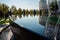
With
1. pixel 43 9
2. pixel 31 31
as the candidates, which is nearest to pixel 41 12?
pixel 43 9

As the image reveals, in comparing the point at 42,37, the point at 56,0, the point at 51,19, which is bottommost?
the point at 42,37

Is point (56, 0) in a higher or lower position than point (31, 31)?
higher

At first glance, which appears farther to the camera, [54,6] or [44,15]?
[44,15]

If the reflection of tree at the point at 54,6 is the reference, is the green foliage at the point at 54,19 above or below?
below

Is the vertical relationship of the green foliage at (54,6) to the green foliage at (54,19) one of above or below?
above

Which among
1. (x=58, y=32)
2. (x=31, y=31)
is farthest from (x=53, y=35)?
(x=31, y=31)

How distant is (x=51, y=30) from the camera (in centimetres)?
74

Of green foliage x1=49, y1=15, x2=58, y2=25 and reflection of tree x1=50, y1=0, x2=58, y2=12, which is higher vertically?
reflection of tree x1=50, y1=0, x2=58, y2=12

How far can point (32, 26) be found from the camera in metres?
0.84

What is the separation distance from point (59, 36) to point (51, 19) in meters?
0.13

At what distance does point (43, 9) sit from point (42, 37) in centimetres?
21

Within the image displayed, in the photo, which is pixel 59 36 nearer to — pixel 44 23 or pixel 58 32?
pixel 58 32

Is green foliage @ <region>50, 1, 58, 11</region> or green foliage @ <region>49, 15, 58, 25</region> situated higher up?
green foliage @ <region>50, 1, 58, 11</region>

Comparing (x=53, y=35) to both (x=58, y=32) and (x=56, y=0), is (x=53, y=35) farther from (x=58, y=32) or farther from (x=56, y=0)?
(x=56, y=0)
